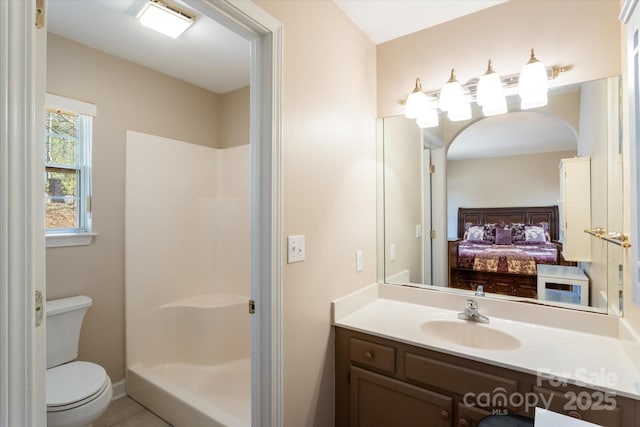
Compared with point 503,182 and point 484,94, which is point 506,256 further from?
point 484,94

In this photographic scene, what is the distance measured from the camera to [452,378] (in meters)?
1.27

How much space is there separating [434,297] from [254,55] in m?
1.59

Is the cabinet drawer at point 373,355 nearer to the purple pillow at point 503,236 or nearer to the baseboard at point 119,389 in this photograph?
the purple pillow at point 503,236

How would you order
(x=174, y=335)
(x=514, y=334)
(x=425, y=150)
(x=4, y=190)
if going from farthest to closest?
(x=174, y=335) → (x=425, y=150) → (x=514, y=334) → (x=4, y=190)

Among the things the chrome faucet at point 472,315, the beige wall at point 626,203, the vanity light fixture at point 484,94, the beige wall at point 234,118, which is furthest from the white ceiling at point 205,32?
the chrome faucet at point 472,315

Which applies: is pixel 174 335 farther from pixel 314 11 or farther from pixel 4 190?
pixel 314 11

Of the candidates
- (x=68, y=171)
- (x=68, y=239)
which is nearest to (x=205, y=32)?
(x=68, y=171)

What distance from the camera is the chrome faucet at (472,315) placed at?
1601 mm

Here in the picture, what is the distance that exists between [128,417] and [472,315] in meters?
2.28

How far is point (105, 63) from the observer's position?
7.20 feet

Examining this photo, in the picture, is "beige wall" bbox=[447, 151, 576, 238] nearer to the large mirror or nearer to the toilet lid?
the large mirror

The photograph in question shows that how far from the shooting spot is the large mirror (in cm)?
141

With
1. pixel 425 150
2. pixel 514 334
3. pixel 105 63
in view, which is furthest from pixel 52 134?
pixel 514 334

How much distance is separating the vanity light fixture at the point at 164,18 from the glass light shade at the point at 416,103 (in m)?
1.37
